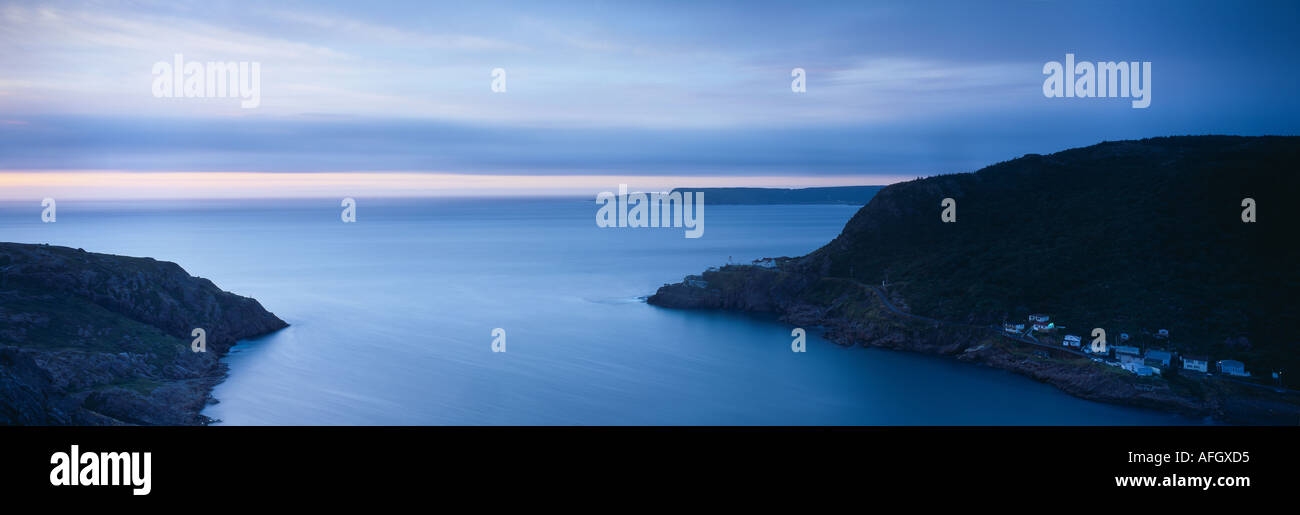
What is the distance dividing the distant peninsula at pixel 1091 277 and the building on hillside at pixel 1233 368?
4 centimetres

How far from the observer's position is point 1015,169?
40.8 m

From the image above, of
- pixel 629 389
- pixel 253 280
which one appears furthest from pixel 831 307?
pixel 253 280

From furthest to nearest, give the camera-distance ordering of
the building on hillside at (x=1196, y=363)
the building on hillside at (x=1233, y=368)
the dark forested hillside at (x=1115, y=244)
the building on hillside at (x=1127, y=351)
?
the dark forested hillside at (x=1115, y=244) → the building on hillside at (x=1127, y=351) → the building on hillside at (x=1196, y=363) → the building on hillside at (x=1233, y=368)

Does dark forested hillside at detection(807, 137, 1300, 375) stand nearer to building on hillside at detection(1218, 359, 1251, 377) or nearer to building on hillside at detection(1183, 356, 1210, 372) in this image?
building on hillside at detection(1218, 359, 1251, 377)

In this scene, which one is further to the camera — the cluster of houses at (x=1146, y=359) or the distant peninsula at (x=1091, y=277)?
the distant peninsula at (x=1091, y=277)

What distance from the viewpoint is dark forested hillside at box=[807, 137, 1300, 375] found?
78.5 feet

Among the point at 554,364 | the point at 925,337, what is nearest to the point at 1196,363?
the point at 925,337

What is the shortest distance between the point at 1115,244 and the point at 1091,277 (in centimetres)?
295

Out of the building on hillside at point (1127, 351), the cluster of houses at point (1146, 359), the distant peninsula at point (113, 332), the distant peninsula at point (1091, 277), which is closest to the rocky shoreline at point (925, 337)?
the distant peninsula at point (1091, 277)

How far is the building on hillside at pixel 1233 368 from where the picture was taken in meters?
20.3

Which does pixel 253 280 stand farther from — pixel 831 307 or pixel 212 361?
pixel 831 307

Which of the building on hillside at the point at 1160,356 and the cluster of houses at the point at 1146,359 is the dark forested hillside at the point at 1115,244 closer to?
the cluster of houses at the point at 1146,359

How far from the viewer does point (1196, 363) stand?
69.3 feet
